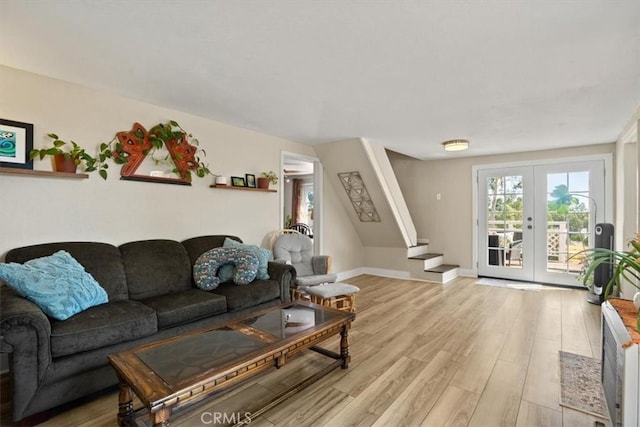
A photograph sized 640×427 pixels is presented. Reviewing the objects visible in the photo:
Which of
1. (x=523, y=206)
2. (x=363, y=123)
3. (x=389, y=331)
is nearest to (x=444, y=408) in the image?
(x=389, y=331)

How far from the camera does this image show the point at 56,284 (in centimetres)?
197

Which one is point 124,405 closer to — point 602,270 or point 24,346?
point 24,346

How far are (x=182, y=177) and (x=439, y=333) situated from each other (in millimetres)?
3103

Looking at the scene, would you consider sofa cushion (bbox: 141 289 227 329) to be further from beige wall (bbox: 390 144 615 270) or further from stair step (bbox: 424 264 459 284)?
beige wall (bbox: 390 144 615 270)

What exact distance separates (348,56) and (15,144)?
256cm

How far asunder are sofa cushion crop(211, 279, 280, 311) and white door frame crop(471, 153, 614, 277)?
13.7ft

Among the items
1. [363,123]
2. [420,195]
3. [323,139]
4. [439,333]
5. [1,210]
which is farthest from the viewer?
[420,195]

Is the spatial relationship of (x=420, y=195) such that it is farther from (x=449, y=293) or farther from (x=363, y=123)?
(x=363, y=123)

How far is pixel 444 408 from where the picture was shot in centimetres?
187

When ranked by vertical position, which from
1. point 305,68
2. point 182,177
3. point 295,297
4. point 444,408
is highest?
point 305,68

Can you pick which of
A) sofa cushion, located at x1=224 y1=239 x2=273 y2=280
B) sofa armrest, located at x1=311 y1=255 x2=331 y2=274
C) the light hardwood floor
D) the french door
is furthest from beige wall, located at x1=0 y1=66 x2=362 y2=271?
the french door

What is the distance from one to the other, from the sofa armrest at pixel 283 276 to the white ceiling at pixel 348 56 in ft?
5.42

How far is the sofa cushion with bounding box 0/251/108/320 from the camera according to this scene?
6.18ft

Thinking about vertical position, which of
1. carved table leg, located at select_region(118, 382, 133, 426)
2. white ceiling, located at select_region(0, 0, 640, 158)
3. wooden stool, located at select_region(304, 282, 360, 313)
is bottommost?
carved table leg, located at select_region(118, 382, 133, 426)
